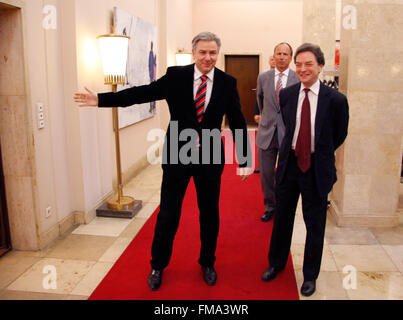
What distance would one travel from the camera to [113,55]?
13.6ft

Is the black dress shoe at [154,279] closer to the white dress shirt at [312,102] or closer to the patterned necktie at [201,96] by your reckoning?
the patterned necktie at [201,96]

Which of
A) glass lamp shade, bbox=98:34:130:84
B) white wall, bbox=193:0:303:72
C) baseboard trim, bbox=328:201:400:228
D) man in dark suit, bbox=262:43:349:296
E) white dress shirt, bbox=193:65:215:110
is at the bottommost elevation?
baseboard trim, bbox=328:201:400:228

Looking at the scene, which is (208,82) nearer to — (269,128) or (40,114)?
(269,128)

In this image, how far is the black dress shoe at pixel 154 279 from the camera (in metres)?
2.91

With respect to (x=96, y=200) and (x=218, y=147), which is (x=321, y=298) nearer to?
(x=218, y=147)

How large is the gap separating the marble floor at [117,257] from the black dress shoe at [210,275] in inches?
26.1

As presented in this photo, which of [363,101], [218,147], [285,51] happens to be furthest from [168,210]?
[363,101]

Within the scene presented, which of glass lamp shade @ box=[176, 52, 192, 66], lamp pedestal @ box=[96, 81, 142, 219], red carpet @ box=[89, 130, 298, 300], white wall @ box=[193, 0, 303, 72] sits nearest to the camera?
red carpet @ box=[89, 130, 298, 300]

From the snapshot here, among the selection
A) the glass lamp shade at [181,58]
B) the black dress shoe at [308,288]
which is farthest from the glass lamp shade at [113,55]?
the glass lamp shade at [181,58]

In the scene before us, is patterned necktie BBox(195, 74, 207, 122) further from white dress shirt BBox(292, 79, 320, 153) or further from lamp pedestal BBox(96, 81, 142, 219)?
lamp pedestal BBox(96, 81, 142, 219)

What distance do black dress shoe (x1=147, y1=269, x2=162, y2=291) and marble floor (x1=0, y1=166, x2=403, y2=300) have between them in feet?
1.45

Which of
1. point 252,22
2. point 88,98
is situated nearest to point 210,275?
point 88,98

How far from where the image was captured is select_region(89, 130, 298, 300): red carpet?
2.85m

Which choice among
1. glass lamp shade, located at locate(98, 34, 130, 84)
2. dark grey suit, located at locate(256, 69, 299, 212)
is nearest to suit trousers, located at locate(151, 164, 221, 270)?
dark grey suit, located at locate(256, 69, 299, 212)
